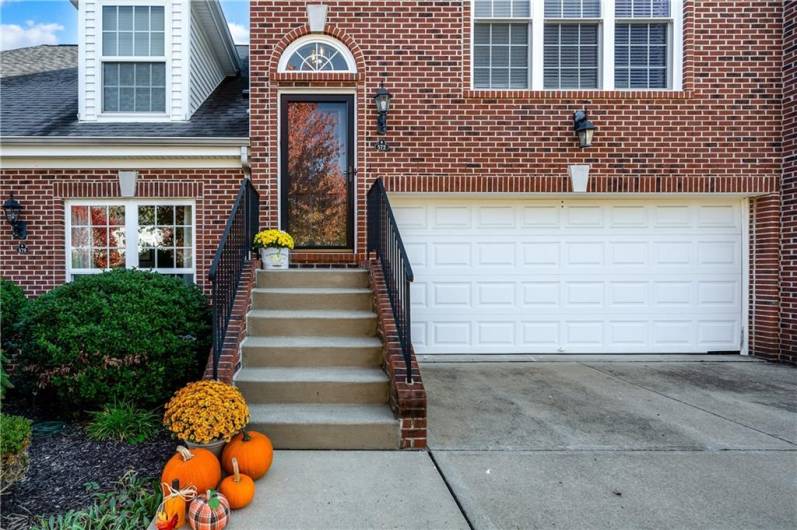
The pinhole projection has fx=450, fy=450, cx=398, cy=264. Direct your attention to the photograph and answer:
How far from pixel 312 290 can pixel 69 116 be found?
14.9ft

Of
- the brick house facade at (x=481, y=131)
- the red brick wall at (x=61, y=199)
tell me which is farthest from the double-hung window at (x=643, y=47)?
the red brick wall at (x=61, y=199)

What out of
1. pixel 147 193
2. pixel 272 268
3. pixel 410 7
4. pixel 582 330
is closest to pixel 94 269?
pixel 147 193

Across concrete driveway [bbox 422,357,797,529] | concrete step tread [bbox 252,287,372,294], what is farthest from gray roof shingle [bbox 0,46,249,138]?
concrete driveway [bbox 422,357,797,529]

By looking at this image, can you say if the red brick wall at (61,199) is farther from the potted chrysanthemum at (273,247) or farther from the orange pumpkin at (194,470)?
the orange pumpkin at (194,470)

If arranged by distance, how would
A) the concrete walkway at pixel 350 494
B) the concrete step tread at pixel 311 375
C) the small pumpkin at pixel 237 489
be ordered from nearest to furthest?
1. the concrete walkway at pixel 350 494
2. the small pumpkin at pixel 237 489
3. the concrete step tread at pixel 311 375

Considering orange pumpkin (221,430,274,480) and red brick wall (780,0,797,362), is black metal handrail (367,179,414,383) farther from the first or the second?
red brick wall (780,0,797,362)

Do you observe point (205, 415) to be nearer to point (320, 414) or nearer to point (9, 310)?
point (320, 414)

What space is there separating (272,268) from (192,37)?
3.74m

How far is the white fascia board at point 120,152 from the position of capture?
17.6 feet

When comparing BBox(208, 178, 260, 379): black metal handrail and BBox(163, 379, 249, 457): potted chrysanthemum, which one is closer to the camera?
BBox(163, 379, 249, 457): potted chrysanthemum

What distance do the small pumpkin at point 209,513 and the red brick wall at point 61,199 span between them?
3792mm

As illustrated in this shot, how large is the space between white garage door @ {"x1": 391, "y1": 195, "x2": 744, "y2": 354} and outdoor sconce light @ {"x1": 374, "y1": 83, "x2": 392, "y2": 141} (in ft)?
3.30

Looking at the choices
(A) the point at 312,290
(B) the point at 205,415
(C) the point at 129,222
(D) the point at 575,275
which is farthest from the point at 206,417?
(D) the point at 575,275

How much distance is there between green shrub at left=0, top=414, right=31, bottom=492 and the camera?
8.20 ft
